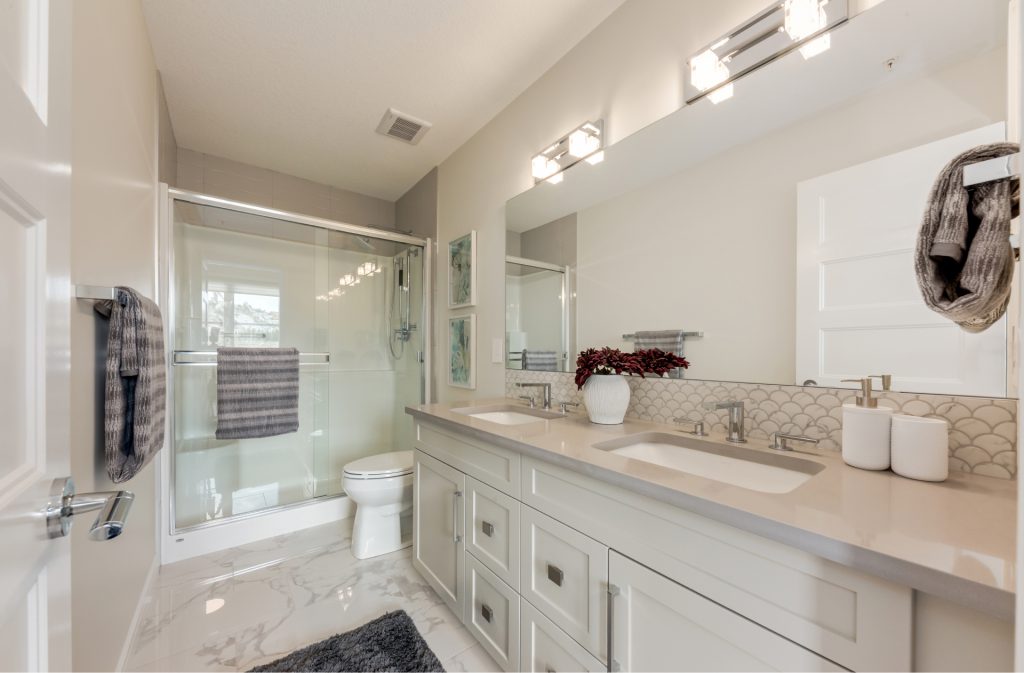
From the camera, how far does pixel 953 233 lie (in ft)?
1.94

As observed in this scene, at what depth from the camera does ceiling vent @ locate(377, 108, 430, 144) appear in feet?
6.96

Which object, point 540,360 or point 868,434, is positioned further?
point 540,360

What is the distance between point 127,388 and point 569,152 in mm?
1698

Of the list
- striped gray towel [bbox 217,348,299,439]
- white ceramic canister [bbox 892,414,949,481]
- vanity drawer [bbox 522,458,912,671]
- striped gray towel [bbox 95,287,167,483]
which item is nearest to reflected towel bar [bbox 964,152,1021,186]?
white ceramic canister [bbox 892,414,949,481]

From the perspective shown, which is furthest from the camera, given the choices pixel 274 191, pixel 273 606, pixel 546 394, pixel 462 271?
pixel 274 191

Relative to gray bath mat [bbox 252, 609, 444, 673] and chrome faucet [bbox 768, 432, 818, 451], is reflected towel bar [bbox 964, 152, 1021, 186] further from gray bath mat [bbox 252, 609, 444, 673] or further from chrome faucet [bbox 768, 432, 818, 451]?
gray bath mat [bbox 252, 609, 444, 673]

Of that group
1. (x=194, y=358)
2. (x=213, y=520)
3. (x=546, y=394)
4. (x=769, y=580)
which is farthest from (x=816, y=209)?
(x=213, y=520)

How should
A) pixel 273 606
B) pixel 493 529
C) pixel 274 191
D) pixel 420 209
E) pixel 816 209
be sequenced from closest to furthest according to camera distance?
pixel 816 209, pixel 493 529, pixel 273 606, pixel 274 191, pixel 420 209

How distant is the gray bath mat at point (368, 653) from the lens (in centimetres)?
128

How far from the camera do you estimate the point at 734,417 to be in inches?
42.9

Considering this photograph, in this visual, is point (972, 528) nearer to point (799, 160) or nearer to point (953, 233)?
point (953, 233)

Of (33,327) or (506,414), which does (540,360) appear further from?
(33,327)

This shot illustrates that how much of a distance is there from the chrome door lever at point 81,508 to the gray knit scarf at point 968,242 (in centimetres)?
127

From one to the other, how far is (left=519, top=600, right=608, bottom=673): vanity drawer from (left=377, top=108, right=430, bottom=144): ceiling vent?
2266 millimetres
